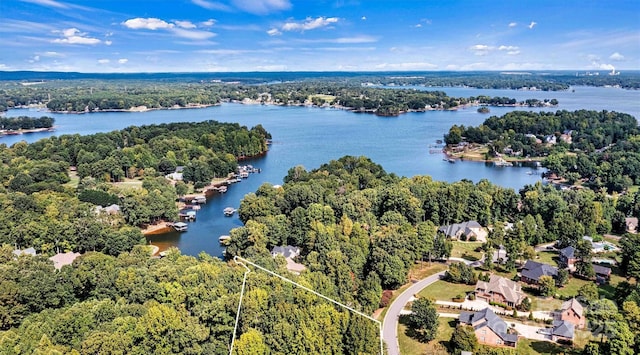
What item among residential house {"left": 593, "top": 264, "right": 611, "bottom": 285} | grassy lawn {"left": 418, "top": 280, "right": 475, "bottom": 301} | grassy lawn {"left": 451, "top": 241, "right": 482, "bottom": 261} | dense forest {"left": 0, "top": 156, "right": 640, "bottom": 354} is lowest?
grassy lawn {"left": 451, "top": 241, "right": 482, "bottom": 261}

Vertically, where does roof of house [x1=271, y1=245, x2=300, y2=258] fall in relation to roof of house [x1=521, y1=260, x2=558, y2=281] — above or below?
above

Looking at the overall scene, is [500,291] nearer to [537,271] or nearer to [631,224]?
[537,271]

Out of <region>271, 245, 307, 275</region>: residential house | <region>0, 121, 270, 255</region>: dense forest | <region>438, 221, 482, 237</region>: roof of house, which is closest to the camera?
<region>271, 245, 307, 275</region>: residential house

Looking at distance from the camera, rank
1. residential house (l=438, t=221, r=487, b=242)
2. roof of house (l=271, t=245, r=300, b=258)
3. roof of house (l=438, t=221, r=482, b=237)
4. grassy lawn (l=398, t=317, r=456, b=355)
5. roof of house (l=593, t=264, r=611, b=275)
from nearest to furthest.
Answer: grassy lawn (l=398, t=317, r=456, b=355) → roof of house (l=593, t=264, r=611, b=275) → roof of house (l=271, t=245, r=300, b=258) → residential house (l=438, t=221, r=487, b=242) → roof of house (l=438, t=221, r=482, b=237)

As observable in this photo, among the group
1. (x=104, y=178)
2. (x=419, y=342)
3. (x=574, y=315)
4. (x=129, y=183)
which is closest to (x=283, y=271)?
(x=419, y=342)

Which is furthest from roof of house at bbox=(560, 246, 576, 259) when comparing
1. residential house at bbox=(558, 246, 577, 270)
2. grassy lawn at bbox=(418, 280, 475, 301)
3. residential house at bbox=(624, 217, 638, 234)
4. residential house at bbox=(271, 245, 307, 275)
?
residential house at bbox=(271, 245, 307, 275)

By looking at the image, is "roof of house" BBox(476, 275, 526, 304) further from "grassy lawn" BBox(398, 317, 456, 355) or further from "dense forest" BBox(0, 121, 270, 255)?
"dense forest" BBox(0, 121, 270, 255)

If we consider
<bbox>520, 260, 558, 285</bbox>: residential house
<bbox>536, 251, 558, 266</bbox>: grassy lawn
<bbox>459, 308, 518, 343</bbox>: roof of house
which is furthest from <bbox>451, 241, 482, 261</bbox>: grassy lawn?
<bbox>459, 308, 518, 343</bbox>: roof of house

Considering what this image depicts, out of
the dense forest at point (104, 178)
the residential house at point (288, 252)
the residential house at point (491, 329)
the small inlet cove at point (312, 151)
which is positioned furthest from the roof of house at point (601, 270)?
the dense forest at point (104, 178)

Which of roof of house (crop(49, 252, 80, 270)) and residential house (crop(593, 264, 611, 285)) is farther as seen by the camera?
roof of house (crop(49, 252, 80, 270))
